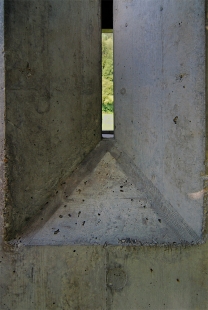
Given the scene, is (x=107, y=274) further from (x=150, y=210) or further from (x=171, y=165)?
(x=171, y=165)

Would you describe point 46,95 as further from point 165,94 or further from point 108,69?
point 108,69

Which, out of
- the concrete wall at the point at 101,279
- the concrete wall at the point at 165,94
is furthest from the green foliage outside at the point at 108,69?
Answer: the concrete wall at the point at 101,279

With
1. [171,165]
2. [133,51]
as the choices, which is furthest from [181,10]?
[171,165]

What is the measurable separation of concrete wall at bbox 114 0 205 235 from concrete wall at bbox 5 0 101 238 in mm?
338

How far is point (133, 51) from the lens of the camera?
8.23 ft

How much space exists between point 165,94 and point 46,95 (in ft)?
3.90

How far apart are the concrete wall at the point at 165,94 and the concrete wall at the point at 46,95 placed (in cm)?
34

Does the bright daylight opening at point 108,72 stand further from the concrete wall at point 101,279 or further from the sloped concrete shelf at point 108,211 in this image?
the concrete wall at point 101,279

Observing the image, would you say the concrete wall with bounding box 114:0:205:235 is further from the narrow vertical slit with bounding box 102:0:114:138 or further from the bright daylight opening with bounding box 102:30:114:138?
the bright daylight opening with bounding box 102:30:114:138

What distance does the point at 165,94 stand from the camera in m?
2.26

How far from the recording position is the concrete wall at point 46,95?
2.20 m

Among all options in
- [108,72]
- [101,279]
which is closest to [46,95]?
[101,279]

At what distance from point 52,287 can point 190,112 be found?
205 centimetres

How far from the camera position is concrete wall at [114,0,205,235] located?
206cm
